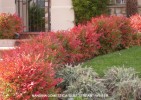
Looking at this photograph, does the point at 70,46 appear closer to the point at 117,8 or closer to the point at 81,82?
the point at 81,82

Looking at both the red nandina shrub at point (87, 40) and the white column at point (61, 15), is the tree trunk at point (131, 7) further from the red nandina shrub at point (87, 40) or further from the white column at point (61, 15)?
the red nandina shrub at point (87, 40)

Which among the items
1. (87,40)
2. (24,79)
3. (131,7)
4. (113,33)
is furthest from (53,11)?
(24,79)

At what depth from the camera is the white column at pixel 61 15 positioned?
46.9ft

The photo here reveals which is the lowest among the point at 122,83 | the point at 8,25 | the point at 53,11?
the point at 122,83

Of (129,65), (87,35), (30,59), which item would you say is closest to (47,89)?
(30,59)

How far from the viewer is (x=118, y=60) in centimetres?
938

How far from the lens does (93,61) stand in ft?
30.8

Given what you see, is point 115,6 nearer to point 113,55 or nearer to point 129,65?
point 113,55

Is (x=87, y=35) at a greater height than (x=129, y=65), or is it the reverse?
(x=87, y=35)

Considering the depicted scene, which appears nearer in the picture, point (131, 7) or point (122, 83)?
point (122, 83)

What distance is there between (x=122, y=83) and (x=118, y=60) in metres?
2.36

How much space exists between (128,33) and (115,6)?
4.37m

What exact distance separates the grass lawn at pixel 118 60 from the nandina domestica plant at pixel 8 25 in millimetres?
3196

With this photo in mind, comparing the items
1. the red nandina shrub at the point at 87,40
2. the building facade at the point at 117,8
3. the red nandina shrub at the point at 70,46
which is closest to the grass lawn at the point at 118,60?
the red nandina shrub at the point at 87,40
